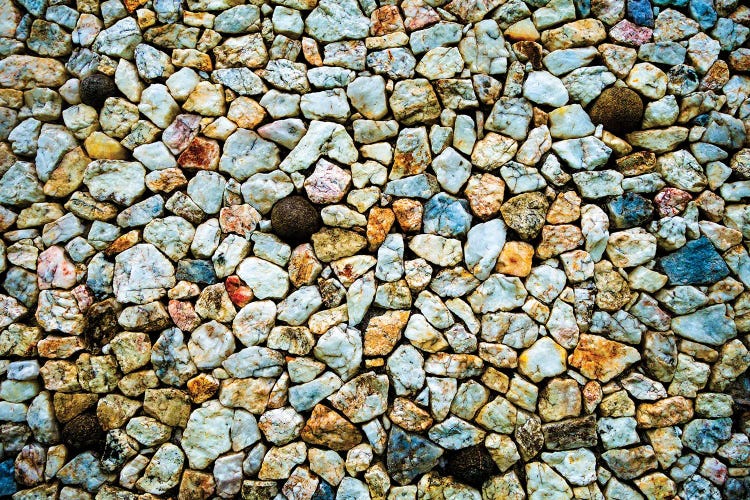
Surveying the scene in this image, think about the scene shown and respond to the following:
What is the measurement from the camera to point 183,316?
3.79 metres

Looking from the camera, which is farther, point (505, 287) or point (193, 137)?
point (193, 137)

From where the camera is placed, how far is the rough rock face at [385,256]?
363cm

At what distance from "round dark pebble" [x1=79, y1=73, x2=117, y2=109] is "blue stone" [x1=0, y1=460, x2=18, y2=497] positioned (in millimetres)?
3111

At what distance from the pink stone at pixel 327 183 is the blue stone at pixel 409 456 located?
196 centimetres

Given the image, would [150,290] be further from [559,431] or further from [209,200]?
[559,431]

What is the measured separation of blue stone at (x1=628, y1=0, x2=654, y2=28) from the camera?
12.7 ft

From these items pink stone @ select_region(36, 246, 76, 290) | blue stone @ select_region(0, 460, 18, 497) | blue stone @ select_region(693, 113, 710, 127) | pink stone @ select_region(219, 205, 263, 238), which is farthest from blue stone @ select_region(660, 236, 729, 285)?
blue stone @ select_region(0, 460, 18, 497)

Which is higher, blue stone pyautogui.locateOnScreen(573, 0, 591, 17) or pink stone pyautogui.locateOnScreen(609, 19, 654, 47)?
blue stone pyautogui.locateOnScreen(573, 0, 591, 17)

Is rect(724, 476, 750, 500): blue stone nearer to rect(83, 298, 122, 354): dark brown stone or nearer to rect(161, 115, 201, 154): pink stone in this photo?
rect(83, 298, 122, 354): dark brown stone

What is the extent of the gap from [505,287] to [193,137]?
2.87 meters

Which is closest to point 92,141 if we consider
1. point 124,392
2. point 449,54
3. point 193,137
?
point 193,137

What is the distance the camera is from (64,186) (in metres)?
4.00

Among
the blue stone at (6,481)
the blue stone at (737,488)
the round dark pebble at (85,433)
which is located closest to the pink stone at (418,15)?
the round dark pebble at (85,433)

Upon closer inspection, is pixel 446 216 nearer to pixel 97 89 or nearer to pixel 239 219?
pixel 239 219
